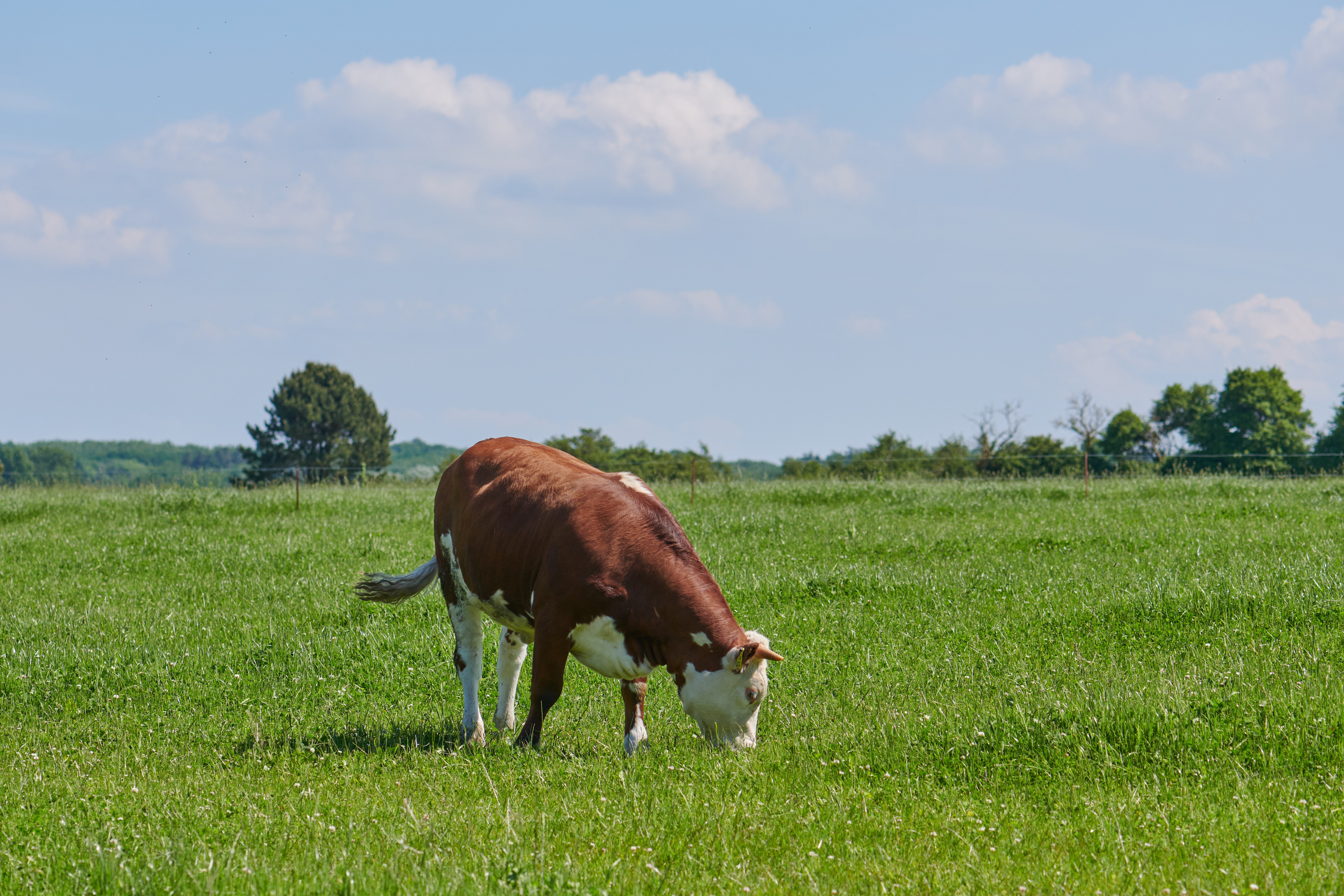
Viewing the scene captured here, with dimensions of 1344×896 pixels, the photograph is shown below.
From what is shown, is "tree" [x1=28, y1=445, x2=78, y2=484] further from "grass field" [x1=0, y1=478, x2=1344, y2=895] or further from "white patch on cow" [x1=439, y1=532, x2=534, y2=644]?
"white patch on cow" [x1=439, y1=532, x2=534, y2=644]

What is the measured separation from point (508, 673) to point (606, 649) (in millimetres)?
1724

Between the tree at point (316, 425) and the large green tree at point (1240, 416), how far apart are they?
56.1 metres

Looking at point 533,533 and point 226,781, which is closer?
point 226,781

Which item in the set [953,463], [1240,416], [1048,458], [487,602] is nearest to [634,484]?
[487,602]

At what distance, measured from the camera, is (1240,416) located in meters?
57.2

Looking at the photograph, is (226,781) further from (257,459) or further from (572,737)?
(257,459)

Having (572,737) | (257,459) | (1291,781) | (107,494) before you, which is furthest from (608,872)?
(257,459)

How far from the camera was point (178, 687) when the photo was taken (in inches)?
377

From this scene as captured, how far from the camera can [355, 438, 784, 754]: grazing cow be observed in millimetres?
6535

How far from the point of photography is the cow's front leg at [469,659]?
313 inches

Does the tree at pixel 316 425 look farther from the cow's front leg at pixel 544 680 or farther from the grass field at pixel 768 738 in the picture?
the cow's front leg at pixel 544 680

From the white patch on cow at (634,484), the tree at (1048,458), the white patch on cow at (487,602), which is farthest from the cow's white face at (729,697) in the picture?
the tree at (1048,458)

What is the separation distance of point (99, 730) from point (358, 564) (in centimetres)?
720

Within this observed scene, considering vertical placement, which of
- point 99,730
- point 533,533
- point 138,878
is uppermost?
point 533,533
